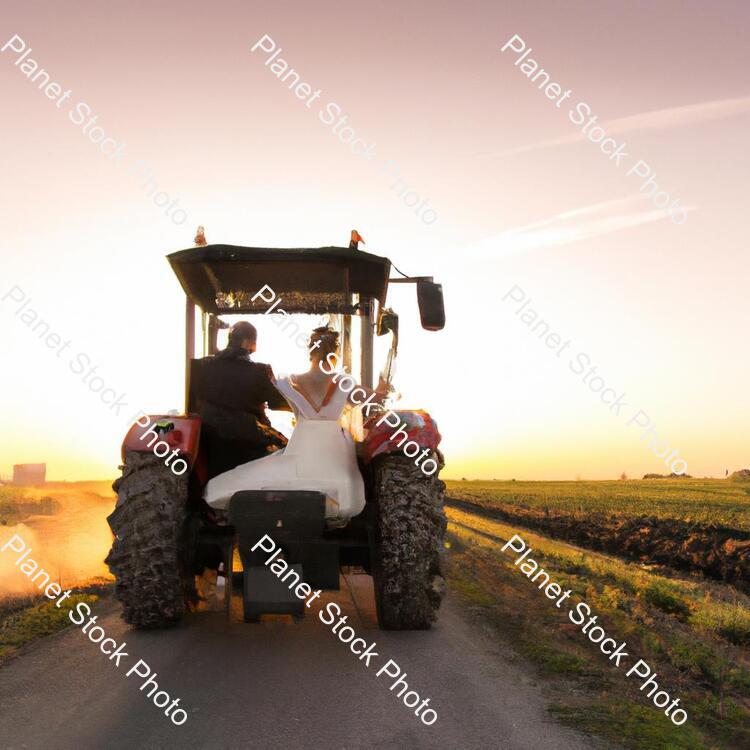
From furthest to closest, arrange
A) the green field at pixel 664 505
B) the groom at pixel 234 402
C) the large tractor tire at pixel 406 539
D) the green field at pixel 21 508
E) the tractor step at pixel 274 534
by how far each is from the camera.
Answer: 1. the green field at pixel 664 505
2. the green field at pixel 21 508
3. the groom at pixel 234 402
4. the large tractor tire at pixel 406 539
5. the tractor step at pixel 274 534

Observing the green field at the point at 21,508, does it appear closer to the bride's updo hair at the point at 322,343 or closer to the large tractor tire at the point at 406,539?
the bride's updo hair at the point at 322,343

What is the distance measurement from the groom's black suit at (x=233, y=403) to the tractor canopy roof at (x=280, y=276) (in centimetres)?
98

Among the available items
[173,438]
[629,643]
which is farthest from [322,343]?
[629,643]

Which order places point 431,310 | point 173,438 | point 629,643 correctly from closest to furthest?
point 173,438, point 431,310, point 629,643

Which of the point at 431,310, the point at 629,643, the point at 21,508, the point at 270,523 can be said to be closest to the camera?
the point at 270,523

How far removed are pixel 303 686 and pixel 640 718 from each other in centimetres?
224

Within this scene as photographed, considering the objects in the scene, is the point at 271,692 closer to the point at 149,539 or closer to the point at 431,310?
the point at 149,539

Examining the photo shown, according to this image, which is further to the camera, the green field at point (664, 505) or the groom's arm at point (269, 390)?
the green field at point (664, 505)

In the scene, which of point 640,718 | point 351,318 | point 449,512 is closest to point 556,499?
point 449,512

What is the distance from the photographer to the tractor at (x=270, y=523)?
23.8 ft

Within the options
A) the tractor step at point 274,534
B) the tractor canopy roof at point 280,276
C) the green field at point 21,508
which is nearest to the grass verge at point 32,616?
the tractor step at point 274,534

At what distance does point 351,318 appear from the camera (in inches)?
367

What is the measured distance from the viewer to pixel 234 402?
799cm

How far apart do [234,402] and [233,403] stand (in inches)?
0.5
